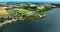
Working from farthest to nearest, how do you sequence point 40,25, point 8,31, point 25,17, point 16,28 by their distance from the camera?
point 25,17 → point 40,25 → point 16,28 → point 8,31

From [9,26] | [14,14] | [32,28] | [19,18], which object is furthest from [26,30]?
[14,14]

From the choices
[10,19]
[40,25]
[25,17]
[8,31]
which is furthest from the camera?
[25,17]

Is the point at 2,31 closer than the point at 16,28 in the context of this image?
Yes

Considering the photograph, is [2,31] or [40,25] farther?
[40,25]

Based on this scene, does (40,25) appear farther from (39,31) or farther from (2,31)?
(2,31)

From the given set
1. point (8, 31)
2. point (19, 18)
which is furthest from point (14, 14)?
point (8, 31)

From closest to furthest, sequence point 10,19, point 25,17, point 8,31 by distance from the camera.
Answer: point 8,31 → point 10,19 → point 25,17

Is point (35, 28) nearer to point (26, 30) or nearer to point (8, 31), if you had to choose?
point (26, 30)

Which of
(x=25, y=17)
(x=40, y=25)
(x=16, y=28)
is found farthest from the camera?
(x=25, y=17)
